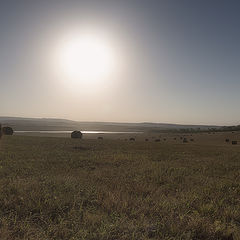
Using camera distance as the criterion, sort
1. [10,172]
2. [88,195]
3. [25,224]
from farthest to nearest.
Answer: [10,172]
[88,195]
[25,224]

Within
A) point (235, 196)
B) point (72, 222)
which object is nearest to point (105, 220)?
point (72, 222)

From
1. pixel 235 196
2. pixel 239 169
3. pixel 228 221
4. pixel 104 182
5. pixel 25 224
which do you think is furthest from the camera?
pixel 239 169

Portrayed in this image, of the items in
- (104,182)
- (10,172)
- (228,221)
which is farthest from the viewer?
(10,172)

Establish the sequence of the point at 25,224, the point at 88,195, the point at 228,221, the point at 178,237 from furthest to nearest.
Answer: the point at 88,195, the point at 228,221, the point at 25,224, the point at 178,237

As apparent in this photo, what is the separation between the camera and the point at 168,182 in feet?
31.6

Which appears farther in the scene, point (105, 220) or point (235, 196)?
point (235, 196)

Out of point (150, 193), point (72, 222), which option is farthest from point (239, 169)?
point (72, 222)

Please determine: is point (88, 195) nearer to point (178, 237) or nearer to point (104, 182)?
point (104, 182)

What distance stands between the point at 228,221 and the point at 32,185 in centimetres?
569

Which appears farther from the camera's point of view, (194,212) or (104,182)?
(104,182)

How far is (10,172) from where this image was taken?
416 inches

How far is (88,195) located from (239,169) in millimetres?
8825

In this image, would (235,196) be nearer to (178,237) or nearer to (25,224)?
(178,237)

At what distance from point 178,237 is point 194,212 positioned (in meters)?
1.59
